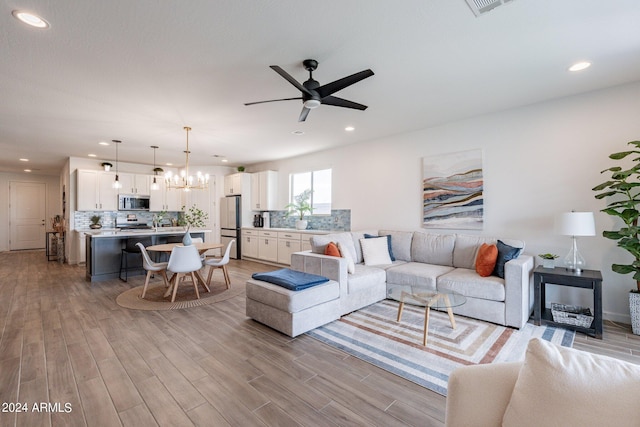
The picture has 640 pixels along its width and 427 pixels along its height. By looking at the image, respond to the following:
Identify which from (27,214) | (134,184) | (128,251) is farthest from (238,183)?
(27,214)

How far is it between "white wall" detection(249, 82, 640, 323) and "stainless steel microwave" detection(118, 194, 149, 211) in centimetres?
658

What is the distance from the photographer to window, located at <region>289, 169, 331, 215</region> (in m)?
6.26

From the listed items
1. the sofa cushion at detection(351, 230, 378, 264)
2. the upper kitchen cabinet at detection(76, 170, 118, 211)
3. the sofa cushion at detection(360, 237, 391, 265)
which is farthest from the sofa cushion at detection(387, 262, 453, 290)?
the upper kitchen cabinet at detection(76, 170, 118, 211)

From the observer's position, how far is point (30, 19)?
2021 mm

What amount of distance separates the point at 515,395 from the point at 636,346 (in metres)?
2.95

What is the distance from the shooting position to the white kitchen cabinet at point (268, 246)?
21.8 ft

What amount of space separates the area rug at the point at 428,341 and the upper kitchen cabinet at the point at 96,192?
6.72 metres

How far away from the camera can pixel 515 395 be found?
92 centimetres

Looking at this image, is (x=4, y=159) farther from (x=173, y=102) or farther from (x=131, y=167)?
(x=173, y=102)

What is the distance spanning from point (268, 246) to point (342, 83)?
4.93 meters

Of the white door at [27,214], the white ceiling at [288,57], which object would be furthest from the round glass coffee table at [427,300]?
the white door at [27,214]

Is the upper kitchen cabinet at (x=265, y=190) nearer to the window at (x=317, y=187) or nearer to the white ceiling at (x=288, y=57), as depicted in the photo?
the window at (x=317, y=187)

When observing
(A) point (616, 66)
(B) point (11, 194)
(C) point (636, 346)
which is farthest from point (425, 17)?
(B) point (11, 194)

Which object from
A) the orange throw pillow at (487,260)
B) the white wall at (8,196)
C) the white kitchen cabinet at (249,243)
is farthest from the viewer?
the white wall at (8,196)
